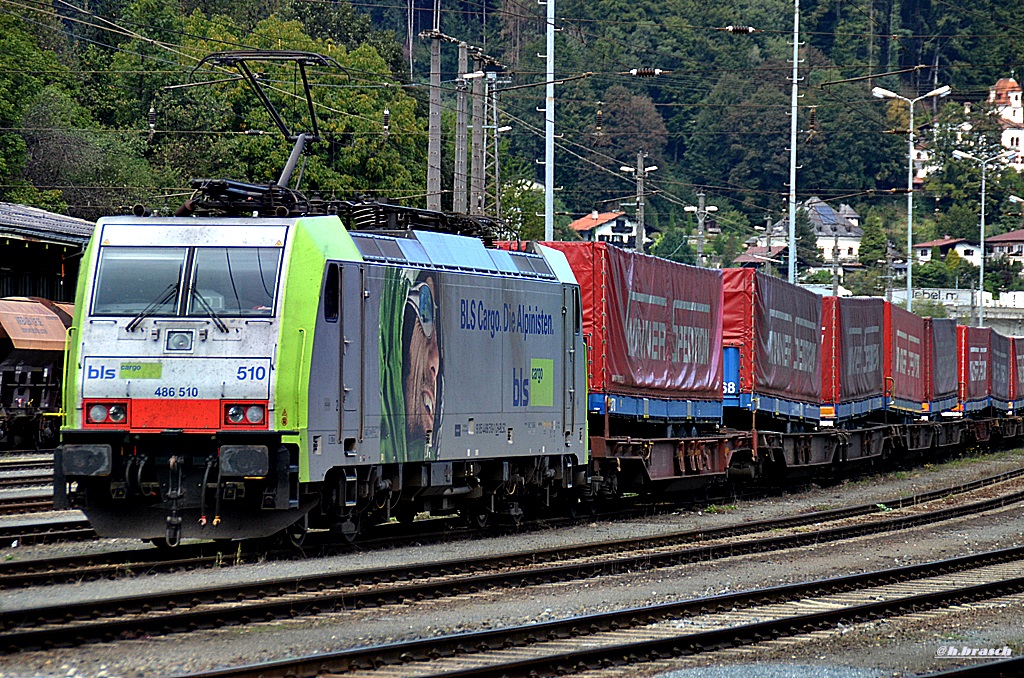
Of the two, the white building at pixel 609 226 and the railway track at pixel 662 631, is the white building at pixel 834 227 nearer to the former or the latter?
the white building at pixel 609 226

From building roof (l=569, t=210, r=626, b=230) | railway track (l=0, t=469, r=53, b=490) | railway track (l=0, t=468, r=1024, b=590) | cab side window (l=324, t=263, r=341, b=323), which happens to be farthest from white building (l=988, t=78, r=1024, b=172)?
cab side window (l=324, t=263, r=341, b=323)

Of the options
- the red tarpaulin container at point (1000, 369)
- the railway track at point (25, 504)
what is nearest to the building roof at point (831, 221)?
the red tarpaulin container at point (1000, 369)

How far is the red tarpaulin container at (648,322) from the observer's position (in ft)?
66.6

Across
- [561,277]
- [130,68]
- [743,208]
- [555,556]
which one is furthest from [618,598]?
[743,208]

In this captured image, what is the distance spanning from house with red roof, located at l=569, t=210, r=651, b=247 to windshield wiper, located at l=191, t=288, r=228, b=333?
333ft

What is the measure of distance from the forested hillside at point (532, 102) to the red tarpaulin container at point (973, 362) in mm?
10478

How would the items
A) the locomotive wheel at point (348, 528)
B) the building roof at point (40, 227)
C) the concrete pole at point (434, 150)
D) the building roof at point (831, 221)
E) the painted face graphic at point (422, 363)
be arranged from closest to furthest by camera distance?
1. the locomotive wheel at point (348, 528)
2. the painted face graphic at point (422, 363)
3. the building roof at point (40, 227)
4. the concrete pole at point (434, 150)
5. the building roof at point (831, 221)

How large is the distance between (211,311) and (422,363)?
2.89 metres

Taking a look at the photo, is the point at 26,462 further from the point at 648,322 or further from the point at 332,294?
the point at 332,294

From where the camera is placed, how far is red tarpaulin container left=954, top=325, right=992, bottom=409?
40500 mm

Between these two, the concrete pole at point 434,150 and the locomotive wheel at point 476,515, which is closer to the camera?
the locomotive wheel at point 476,515

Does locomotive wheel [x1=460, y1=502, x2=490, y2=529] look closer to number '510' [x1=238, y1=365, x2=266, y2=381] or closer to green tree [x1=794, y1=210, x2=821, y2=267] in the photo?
number '510' [x1=238, y1=365, x2=266, y2=381]

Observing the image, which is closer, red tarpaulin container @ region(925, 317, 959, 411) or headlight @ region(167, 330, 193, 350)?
headlight @ region(167, 330, 193, 350)

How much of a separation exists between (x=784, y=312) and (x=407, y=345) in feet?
40.2
